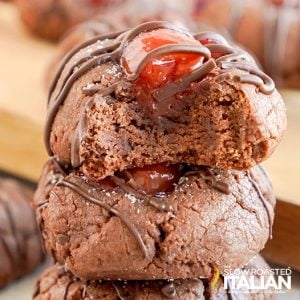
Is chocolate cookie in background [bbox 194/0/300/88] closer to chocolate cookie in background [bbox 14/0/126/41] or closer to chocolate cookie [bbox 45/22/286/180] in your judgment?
chocolate cookie in background [bbox 14/0/126/41]

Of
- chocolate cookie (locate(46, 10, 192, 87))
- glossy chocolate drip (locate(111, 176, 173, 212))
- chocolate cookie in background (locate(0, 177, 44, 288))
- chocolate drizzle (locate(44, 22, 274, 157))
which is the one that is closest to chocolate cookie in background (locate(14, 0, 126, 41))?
chocolate cookie (locate(46, 10, 192, 87))

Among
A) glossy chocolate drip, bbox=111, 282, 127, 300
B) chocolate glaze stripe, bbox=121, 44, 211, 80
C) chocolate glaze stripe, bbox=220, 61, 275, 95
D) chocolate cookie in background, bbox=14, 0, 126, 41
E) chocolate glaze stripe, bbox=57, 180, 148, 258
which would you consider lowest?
chocolate cookie in background, bbox=14, 0, 126, 41

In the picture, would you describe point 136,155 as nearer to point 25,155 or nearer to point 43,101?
point 25,155

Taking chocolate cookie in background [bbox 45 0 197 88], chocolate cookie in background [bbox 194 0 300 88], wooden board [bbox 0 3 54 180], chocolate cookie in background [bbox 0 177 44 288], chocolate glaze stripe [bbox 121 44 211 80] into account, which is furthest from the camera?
chocolate cookie in background [bbox 194 0 300 88]

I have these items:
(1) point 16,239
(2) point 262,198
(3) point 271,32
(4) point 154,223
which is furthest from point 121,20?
(4) point 154,223

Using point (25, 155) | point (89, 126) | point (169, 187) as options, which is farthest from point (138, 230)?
point (25, 155)

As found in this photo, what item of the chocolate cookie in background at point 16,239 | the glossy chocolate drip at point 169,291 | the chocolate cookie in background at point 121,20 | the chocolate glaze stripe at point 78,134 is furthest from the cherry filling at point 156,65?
the chocolate cookie in background at point 121,20

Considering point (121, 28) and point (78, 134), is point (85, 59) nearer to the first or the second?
point (78, 134)

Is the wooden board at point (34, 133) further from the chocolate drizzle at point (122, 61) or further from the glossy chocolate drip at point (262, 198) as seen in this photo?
the chocolate drizzle at point (122, 61)
